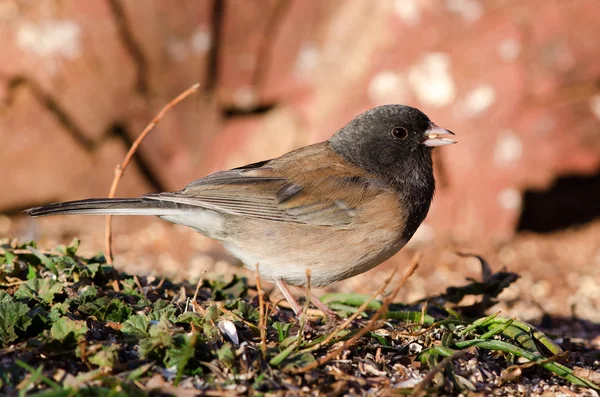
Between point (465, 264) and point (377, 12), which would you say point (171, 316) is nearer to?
point (465, 264)

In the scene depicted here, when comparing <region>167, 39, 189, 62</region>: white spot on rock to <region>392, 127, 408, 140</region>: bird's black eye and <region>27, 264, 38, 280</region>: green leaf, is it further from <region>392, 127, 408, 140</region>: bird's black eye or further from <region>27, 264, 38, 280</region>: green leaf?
<region>27, 264, 38, 280</region>: green leaf

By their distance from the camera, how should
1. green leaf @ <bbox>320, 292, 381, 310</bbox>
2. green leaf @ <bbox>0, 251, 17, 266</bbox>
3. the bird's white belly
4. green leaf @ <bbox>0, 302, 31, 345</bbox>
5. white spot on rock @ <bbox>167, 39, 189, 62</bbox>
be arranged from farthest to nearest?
white spot on rock @ <bbox>167, 39, 189, 62</bbox> → green leaf @ <bbox>320, 292, 381, 310</bbox> → the bird's white belly → green leaf @ <bbox>0, 251, 17, 266</bbox> → green leaf @ <bbox>0, 302, 31, 345</bbox>

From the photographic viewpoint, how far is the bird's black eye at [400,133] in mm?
3623

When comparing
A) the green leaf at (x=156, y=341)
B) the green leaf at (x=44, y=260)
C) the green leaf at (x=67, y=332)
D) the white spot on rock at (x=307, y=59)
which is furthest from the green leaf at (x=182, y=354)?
the white spot on rock at (x=307, y=59)

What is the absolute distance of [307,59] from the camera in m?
6.53

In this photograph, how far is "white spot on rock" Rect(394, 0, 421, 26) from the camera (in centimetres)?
595

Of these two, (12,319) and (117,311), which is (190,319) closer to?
(117,311)

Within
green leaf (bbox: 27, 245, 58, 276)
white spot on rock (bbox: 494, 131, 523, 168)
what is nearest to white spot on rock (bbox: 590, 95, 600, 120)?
white spot on rock (bbox: 494, 131, 523, 168)

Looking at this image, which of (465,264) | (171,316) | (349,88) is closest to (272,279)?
(171,316)

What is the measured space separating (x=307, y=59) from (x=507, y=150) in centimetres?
200

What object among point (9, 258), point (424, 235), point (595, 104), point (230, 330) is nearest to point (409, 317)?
point (230, 330)

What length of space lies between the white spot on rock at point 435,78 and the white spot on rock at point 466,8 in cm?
36

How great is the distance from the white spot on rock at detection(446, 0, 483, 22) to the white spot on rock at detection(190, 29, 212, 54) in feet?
7.01

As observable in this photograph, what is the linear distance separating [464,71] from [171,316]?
4.19 meters
